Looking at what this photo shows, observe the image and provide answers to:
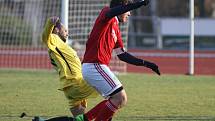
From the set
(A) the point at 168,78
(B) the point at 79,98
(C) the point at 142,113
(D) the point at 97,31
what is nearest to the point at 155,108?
(C) the point at 142,113

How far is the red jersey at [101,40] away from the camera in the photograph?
9.02 meters

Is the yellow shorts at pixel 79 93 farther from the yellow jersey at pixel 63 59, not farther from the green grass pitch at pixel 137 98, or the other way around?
the green grass pitch at pixel 137 98

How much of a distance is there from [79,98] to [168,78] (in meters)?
8.63

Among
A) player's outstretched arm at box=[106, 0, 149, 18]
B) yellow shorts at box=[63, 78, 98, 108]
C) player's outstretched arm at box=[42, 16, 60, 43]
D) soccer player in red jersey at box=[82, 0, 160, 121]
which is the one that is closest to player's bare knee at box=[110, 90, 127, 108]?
soccer player in red jersey at box=[82, 0, 160, 121]

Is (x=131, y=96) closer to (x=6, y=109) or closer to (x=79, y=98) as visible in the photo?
(x=6, y=109)

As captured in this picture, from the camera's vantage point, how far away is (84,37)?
21969 mm

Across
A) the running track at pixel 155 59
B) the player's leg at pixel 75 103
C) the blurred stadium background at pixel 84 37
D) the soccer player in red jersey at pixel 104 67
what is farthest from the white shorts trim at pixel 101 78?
the running track at pixel 155 59

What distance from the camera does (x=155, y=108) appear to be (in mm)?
12328

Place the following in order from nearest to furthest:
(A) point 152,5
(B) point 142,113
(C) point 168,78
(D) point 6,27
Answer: (B) point 142,113 → (C) point 168,78 → (D) point 6,27 → (A) point 152,5

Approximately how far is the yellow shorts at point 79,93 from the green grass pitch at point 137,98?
4.04 ft

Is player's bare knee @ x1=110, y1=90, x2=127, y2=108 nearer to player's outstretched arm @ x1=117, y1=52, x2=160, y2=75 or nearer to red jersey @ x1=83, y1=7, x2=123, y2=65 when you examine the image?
red jersey @ x1=83, y1=7, x2=123, y2=65

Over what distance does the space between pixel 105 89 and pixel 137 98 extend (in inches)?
189

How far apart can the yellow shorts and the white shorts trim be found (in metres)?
0.63

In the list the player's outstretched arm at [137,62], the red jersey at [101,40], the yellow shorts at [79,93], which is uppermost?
the red jersey at [101,40]
